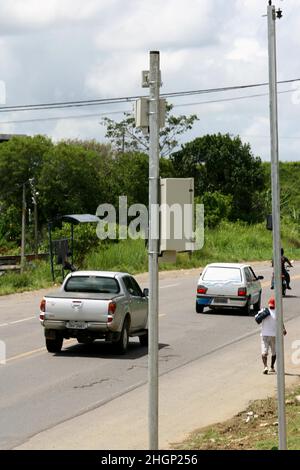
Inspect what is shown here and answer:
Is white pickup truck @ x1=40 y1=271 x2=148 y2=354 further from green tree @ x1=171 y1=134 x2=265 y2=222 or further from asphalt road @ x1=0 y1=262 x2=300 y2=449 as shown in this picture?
green tree @ x1=171 y1=134 x2=265 y2=222

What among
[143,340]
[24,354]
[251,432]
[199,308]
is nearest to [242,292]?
[199,308]

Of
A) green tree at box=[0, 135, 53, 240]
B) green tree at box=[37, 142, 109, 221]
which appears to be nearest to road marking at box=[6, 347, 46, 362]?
green tree at box=[37, 142, 109, 221]

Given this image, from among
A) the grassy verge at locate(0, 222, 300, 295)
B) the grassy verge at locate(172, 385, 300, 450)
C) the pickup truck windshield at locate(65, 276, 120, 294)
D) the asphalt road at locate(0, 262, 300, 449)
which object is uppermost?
the grassy verge at locate(0, 222, 300, 295)

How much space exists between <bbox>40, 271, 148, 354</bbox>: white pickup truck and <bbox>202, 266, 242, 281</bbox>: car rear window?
9.05 metres

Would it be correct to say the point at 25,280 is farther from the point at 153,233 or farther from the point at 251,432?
the point at 153,233

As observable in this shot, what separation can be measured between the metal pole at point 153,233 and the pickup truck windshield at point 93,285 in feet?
41.6

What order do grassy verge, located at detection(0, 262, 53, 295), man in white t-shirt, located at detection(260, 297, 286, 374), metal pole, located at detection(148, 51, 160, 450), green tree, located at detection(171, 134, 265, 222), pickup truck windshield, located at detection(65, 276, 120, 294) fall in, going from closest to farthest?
metal pole, located at detection(148, 51, 160, 450) < man in white t-shirt, located at detection(260, 297, 286, 374) < pickup truck windshield, located at detection(65, 276, 120, 294) < grassy verge, located at detection(0, 262, 53, 295) < green tree, located at detection(171, 134, 265, 222)

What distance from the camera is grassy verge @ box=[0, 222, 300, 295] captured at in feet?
134

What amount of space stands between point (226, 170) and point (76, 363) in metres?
71.4

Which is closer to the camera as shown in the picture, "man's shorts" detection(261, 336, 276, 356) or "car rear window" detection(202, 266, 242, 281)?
"man's shorts" detection(261, 336, 276, 356)

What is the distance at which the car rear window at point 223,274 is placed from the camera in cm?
3098

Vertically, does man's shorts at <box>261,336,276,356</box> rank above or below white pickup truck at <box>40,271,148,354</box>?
below
